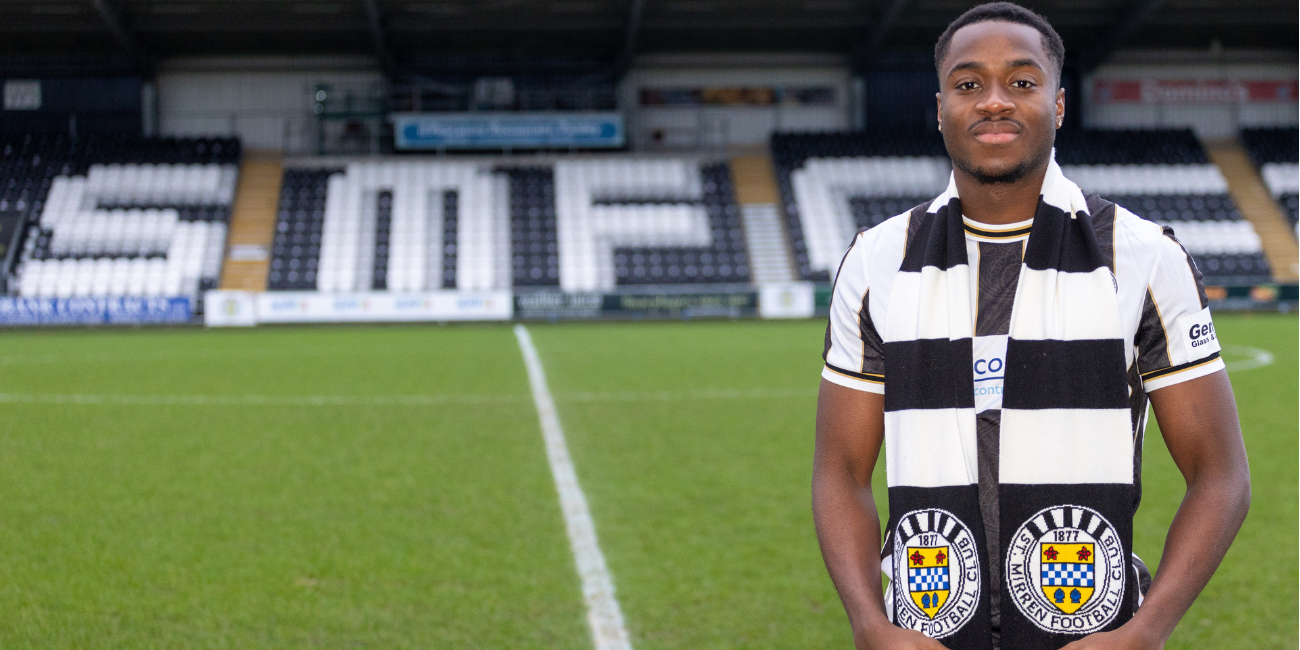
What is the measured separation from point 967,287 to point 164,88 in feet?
106

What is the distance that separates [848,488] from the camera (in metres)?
1.73

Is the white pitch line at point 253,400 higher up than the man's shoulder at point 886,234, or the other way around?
the man's shoulder at point 886,234

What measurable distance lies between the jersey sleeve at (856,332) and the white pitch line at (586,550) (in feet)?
7.46

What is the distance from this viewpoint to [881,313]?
1.63 metres

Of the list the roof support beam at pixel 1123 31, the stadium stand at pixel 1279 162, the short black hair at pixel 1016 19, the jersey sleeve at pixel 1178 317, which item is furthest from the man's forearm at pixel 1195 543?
the stadium stand at pixel 1279 162

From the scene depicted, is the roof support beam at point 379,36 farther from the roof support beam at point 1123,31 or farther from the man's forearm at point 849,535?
the man's forearm at point 849,535

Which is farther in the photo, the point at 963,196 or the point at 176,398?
the point at 176,398

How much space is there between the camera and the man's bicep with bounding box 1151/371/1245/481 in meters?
1.56

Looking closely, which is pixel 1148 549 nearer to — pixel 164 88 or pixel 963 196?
pixel 963 196

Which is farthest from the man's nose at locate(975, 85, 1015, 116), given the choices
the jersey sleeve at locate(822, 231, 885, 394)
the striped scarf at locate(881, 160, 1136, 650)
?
the jersey sleeve at locate(822, 231, 885, 394)

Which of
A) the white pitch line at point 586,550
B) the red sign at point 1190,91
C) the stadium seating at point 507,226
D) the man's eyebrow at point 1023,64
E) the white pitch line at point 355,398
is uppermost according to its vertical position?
the red sign at point 1190,91

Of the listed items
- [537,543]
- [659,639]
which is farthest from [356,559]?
[659,639]

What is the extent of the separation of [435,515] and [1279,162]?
32416mm

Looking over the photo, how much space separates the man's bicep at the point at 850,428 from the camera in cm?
170
